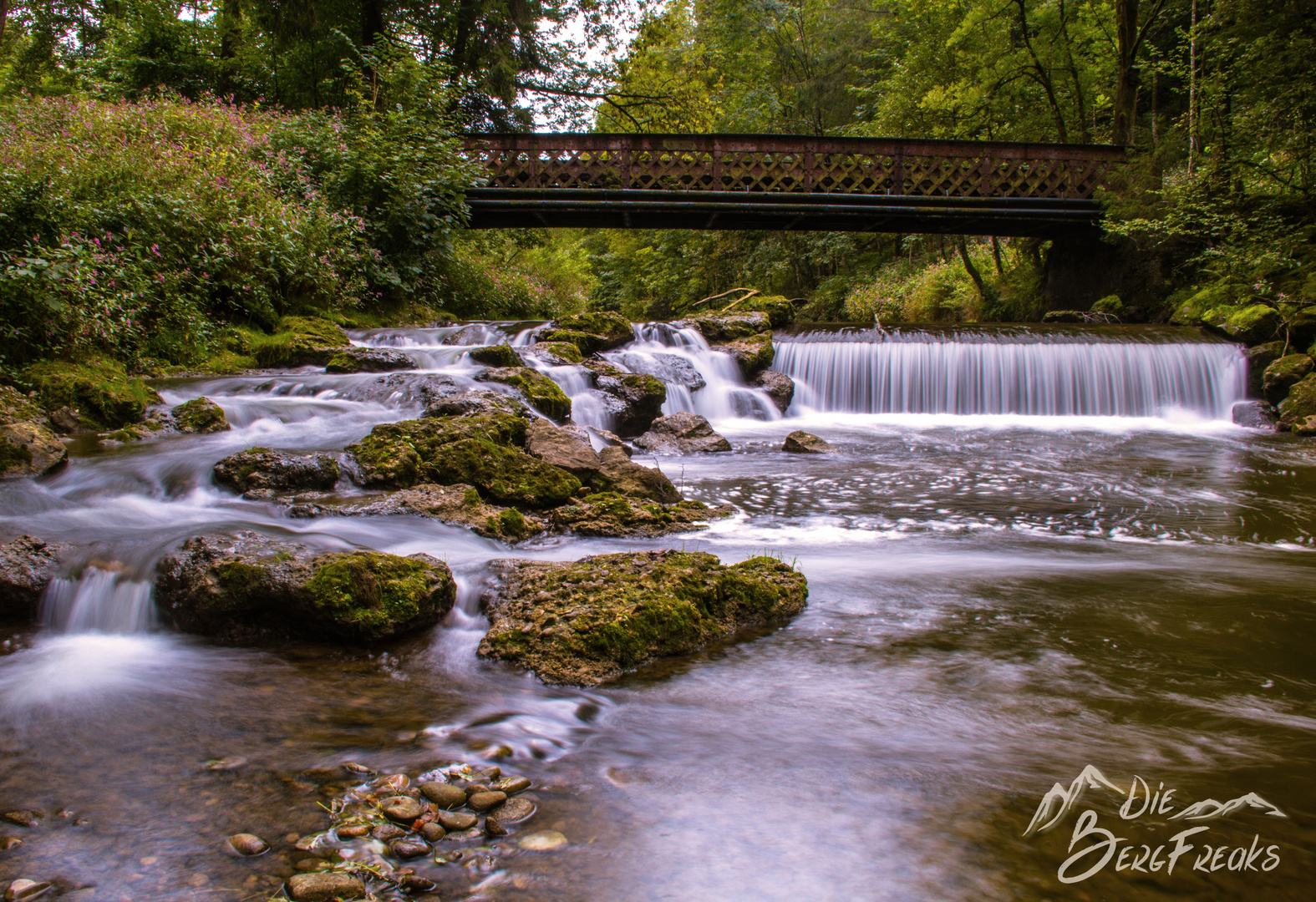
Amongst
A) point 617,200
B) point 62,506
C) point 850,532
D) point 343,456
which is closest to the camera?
point 62,506

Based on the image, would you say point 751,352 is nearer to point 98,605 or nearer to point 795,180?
point 795,180

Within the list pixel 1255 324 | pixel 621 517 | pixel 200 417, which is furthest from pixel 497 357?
pixel 1255 324

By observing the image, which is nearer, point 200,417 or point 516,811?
point 516,811

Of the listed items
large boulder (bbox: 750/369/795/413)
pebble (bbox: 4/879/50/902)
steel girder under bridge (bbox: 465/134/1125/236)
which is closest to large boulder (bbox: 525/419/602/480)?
pebble (bbox: 4/879/50/902)

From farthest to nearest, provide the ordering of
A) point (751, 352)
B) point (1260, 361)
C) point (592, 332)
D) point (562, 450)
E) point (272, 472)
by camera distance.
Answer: point (751, 352) → point (592, 332) → point (1260, 361) → point (562, 450) → point (272, 472)

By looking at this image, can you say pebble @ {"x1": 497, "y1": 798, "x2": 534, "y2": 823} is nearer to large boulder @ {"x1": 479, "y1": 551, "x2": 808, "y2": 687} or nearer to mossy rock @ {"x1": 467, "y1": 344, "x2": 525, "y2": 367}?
large boulder @ {"x1": 479, "y1": 551, "x2": 808, "y2": 687}

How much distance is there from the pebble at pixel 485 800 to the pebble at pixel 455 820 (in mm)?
44

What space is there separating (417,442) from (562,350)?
5.33 m

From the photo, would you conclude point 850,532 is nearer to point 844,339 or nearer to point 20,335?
point 20,335

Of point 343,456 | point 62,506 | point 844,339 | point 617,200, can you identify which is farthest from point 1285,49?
point 62,506

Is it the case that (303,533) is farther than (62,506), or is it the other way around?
(62,506)

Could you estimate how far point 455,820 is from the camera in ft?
6.44

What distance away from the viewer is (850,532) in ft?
18.0

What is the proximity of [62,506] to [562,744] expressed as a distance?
14.1ft
